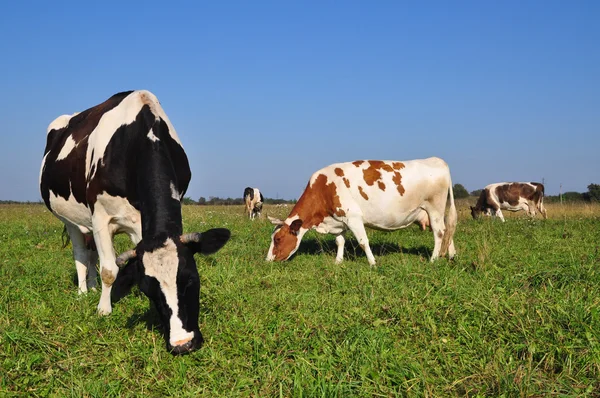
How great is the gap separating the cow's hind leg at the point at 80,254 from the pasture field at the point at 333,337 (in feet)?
0.64

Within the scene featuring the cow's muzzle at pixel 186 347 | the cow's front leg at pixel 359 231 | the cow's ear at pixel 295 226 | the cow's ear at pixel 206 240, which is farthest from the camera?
the cow's ear at pixel 295 226

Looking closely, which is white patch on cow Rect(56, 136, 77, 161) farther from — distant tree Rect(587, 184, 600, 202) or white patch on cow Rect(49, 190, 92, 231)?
distant tree Rect(587, 184, 600, 202)

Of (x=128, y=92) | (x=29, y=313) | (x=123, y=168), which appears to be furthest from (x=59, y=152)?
(x=29, y=313)

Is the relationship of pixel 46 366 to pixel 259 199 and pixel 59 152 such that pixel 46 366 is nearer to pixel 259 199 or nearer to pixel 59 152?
pixel 59 152

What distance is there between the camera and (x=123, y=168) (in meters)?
5.93

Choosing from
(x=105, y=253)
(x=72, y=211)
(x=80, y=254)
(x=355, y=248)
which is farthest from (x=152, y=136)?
(x=355, y=248)

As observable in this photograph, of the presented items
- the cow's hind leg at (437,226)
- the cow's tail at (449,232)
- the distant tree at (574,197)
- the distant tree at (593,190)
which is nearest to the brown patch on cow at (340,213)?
the cow's hind leg at (437,226)

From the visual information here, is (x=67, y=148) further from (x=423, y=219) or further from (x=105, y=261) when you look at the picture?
(x=423, y=219)

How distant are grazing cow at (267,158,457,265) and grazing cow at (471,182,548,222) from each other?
17.0 meters

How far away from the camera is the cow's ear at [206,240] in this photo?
488cm

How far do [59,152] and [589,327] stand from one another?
672 cm

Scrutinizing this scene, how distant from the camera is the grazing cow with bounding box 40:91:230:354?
4691mm

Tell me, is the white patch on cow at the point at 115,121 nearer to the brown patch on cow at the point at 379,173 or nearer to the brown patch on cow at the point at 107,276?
the brown patch on cow at the point at 107,276

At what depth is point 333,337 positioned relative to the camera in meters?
4.75
